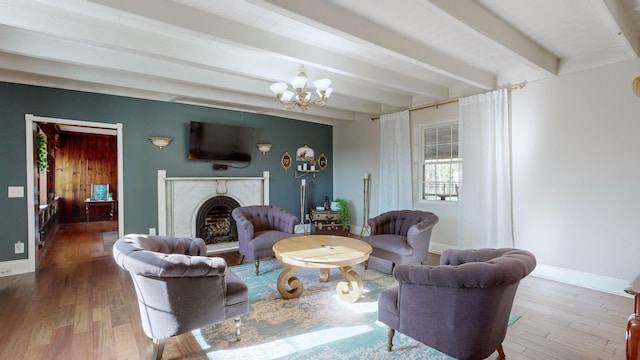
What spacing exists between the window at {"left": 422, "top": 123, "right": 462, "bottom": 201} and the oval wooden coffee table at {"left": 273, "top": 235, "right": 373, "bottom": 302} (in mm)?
2319

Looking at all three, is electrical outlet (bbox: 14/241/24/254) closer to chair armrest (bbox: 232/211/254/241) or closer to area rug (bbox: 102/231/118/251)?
area rug (bbox: 102/231/118/251)

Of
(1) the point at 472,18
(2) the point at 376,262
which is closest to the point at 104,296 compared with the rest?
(2) the point at 376,262

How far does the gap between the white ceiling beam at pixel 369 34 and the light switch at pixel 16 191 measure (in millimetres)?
4247

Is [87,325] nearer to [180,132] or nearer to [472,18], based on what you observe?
[180,132]

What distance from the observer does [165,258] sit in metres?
2.01

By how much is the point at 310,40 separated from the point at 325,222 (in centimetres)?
411

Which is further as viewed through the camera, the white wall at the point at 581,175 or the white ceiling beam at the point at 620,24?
the white wall at the point at 581,175

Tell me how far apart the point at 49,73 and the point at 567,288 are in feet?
21.5

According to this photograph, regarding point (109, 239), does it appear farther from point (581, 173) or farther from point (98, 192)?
point (581, 173)

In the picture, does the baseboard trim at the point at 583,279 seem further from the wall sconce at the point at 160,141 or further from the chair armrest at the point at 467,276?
the wall sconce at the point at 160,141

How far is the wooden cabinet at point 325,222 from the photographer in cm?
642

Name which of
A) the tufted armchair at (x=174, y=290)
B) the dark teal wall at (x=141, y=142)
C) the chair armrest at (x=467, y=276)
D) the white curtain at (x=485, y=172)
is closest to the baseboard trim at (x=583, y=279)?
the white curtain at (x=485, y=172)

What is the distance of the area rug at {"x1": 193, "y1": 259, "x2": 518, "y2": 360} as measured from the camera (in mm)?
2234

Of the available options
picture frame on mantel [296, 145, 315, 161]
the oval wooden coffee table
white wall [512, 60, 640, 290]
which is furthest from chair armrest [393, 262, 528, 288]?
picture frame on mantel [296, 145, 315, 161]
